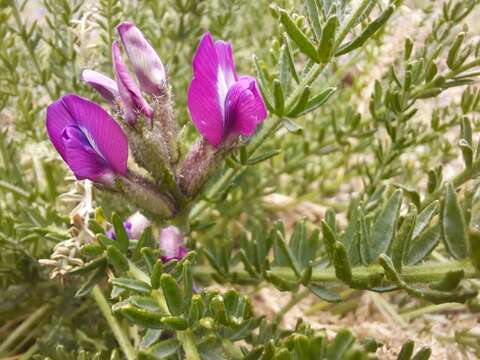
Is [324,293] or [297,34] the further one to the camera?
[324,293]

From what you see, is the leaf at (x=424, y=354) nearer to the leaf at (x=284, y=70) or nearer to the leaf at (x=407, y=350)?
the leaf at (x=407, y=350)

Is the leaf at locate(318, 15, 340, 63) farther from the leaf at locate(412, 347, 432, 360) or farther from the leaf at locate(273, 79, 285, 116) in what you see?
the leaf at locate(412, 347, 432, 360)

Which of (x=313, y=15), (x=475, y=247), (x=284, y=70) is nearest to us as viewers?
(x=475, y=247)

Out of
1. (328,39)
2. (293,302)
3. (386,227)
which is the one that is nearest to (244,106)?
(328,39)

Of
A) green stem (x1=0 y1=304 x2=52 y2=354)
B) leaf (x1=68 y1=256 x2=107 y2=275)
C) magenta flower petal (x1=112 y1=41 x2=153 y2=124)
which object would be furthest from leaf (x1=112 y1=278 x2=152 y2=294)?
green stem (x1=0 y1=304 x2=52 y2=354)

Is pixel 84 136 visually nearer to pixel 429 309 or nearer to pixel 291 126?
pixel 291 126

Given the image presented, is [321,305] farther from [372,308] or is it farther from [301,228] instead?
[301,228]

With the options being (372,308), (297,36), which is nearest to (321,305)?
(372,308)
